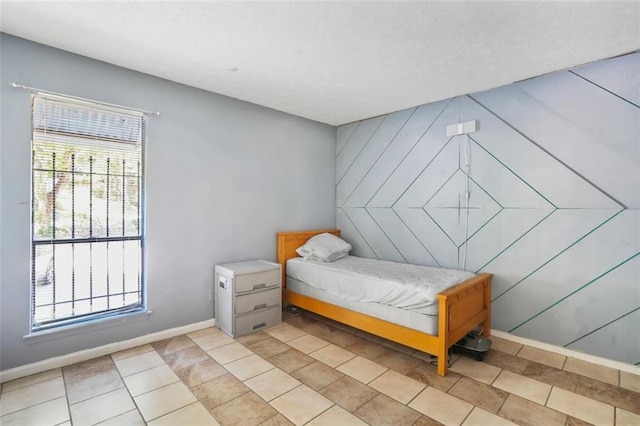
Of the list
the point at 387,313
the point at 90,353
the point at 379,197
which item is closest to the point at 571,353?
the point at 387,313

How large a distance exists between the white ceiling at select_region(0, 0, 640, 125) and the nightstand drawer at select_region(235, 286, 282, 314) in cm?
217

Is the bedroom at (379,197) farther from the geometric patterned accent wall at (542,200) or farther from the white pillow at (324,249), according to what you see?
the white pillow at (324,249)

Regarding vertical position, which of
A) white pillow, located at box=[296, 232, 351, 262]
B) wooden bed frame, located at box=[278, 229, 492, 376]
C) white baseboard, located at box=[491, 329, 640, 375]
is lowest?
white baseboard, located at box=[491, 329, 640, 375]

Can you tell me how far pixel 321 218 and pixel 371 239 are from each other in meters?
0.80

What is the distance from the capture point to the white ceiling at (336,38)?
1899 millimetres

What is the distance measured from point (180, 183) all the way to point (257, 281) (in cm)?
128

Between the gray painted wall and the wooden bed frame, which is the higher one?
the gray painted wall

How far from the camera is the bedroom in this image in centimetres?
233

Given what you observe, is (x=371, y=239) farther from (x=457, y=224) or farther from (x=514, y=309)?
(x=514, y=309)

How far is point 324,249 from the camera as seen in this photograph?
3.79 meters

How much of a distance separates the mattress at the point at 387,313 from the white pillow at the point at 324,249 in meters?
0.41

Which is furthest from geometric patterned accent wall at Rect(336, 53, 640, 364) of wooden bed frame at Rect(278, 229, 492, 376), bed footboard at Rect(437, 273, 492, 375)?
wooden bed frame at Rect(278, 229, 492, 376)

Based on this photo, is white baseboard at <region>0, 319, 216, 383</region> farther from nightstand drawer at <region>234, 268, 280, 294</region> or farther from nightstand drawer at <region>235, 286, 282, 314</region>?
nightstand drawer at <region>234, 268, 280, 294</region>

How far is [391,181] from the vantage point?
401 cm
